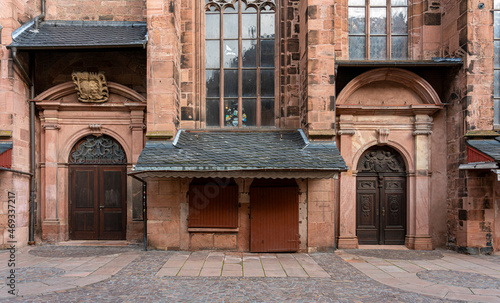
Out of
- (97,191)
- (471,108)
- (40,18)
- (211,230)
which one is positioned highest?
(40,18)

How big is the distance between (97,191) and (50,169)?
4.36 ft

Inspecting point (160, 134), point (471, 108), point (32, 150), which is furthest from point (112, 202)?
point (471, 108)

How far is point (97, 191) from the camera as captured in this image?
940cm

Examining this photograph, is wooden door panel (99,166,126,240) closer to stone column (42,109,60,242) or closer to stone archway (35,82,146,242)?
stone archway (35,82,146,242)

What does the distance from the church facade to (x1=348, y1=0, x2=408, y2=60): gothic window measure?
40 millimetres

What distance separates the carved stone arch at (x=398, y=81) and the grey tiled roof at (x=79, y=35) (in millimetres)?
5293

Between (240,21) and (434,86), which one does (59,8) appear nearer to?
(240,21)

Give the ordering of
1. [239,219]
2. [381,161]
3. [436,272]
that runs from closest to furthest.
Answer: [436,272]
[239,219]
[381,161]

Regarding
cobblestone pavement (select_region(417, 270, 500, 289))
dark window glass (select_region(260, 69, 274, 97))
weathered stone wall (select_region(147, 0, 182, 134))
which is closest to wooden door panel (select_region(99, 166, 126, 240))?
weathered stone wall (select_region(147, 0, 182, 134))

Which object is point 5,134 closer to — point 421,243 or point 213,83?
point 213,83

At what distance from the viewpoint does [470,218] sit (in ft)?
27.3

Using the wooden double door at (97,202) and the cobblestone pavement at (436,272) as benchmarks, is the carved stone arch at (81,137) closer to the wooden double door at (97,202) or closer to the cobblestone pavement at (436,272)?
the wooden double door at (97,202)

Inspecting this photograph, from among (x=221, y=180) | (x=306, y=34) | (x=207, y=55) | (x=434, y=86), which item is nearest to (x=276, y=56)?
(x=306, y=34)

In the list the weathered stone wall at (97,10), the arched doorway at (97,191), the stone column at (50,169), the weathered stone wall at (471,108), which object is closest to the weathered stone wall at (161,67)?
the weathered stone wall at (97,10)
